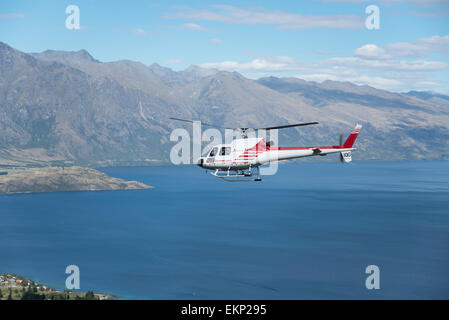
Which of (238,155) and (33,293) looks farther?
(33,293)

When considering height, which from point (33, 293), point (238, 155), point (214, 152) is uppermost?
point (214, 152)

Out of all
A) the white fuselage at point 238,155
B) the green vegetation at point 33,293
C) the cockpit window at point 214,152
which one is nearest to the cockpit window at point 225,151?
the white fuselage at point 238,155

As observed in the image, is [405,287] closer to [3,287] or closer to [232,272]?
[232,272]

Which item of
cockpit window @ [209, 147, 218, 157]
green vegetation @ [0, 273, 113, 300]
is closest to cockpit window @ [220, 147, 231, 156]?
cockpit window @ [209, 147, 218, 157]

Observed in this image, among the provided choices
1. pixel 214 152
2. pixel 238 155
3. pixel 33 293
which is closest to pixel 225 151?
pixel 214 152

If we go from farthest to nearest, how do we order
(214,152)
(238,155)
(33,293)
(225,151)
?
1. (33,293)
2. (214,152)
3. (238,155)
4. (225,151)

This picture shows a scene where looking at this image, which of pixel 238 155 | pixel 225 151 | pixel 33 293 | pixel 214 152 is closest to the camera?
pixel 225 151

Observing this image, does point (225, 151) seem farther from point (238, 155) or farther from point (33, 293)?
point (33, 293)

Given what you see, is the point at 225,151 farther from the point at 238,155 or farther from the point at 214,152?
the point at 238,155

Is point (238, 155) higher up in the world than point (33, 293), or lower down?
higher up

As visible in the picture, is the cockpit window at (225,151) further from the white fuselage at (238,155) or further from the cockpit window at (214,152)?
the cockpit window at (214,152)
